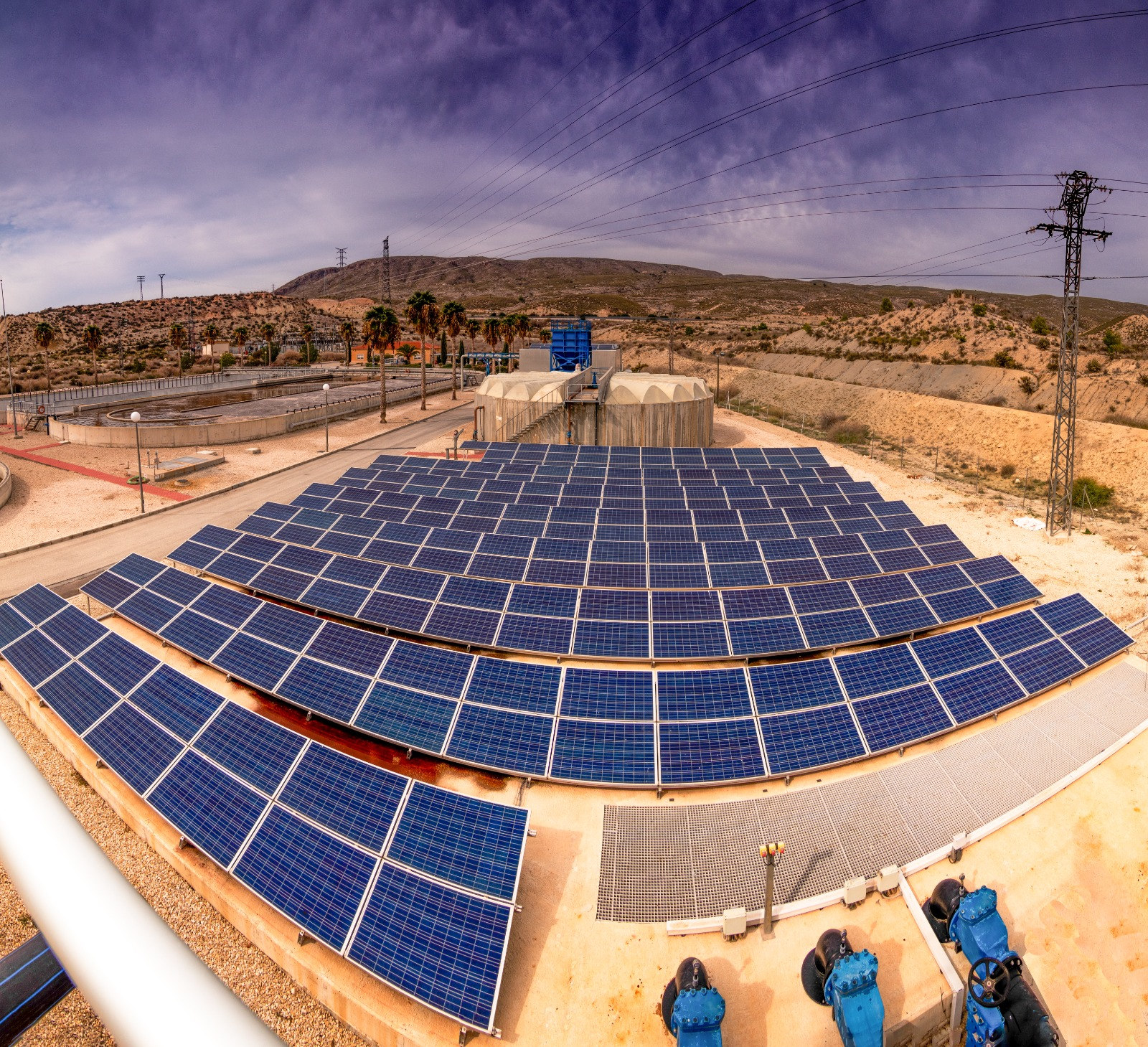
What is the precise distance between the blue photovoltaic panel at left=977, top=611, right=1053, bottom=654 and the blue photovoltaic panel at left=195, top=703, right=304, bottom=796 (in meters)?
16.3

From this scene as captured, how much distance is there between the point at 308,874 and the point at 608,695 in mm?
6304

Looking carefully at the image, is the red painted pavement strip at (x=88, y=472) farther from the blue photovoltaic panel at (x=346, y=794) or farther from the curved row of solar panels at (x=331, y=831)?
the blue photovoltaic panel at (x=346, y=794)

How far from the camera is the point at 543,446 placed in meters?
40.1

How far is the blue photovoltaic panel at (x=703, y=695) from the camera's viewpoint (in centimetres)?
1352

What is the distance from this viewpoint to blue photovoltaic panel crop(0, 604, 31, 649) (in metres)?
16.9

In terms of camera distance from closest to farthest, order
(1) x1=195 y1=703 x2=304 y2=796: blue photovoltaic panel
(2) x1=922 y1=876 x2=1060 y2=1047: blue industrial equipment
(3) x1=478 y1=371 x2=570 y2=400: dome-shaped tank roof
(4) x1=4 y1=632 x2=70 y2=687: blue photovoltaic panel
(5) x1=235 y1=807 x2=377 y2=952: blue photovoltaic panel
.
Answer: (2) x1=922 y1=876 x2=1060 y2=1047: blue industrial equipment, (5) x1=235 y1=807 x2=377 y2=952: blue photovoltaic panel, (1) x1=195 y1=703 x2=304 y2=796: blue photovoltaic panel, (4) x1=4 y1=632 x2=70 y2=687: blue photovoltaic panel, (3) x1=478 y1=371 x2=570 y2=400: dome-shaped tank roof

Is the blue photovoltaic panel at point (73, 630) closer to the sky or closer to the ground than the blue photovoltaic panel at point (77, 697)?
closer to the sky

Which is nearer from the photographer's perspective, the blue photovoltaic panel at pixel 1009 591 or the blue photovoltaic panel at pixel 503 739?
the blue photovoltaic panel at pixel 503 739

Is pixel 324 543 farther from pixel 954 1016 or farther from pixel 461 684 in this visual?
pixel 954 1016

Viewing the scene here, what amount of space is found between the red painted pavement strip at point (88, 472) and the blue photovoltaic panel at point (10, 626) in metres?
17.9

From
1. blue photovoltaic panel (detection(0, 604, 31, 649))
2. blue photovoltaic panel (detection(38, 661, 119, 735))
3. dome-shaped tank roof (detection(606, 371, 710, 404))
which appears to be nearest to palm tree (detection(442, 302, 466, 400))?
dome-shaped tank roof (detection(606, 371, 710, 404))

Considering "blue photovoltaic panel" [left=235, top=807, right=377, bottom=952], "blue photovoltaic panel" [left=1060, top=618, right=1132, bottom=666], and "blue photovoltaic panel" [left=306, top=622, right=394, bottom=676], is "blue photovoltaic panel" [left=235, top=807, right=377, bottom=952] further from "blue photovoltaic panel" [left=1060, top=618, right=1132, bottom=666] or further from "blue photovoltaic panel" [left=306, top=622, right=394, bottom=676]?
"blue photovoltaic panel" [left=1060, top=618, right=1132, bottom=666]

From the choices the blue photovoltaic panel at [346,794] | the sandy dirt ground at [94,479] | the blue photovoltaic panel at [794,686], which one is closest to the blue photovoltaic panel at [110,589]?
the blue photovoltaic panel at [346,794]

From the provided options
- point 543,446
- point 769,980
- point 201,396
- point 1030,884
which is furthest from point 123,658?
point 201,396
